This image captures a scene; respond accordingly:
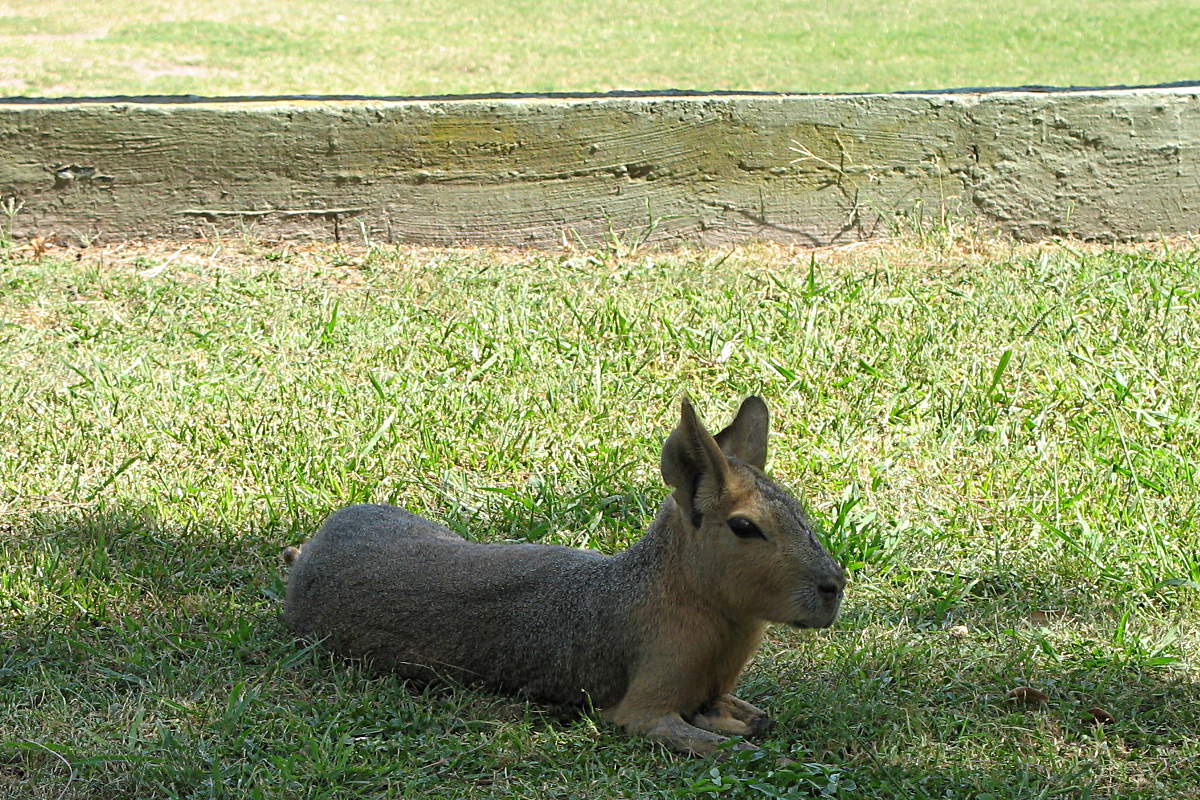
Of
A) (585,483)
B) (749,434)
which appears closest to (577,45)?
(585,483)

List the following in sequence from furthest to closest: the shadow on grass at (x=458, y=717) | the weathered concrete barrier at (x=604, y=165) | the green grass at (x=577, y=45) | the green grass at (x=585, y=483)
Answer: the green grass at (x=577, y=45) < the weathered concrete barrier at (x=604, y=165) < the green grass at (x=585, y=483) < the shadow on grass at (x=458, y=717)

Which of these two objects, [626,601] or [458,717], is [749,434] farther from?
[458,717]

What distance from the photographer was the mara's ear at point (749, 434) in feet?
10.9

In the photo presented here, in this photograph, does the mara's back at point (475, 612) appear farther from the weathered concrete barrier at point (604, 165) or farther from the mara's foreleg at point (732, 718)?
the weathered concrete barrier at point (604, 165)

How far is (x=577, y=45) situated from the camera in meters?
15.1

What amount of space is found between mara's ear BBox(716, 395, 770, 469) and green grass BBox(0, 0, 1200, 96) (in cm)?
842

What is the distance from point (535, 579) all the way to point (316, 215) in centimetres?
358

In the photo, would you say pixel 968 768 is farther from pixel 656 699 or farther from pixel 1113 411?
pixel 1113 411

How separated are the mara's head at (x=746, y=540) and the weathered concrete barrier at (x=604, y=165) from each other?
11.9 ft

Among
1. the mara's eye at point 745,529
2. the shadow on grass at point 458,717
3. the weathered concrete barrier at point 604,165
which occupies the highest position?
the weathered concrete barrier at point 604,165

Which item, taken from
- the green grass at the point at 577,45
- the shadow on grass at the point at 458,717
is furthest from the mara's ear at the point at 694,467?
the green grass at the point at 577,45

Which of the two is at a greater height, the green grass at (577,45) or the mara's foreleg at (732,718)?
the green grass at (577,45)

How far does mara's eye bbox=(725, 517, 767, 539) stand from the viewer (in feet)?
10.0

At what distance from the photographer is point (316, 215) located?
21.4 feet
